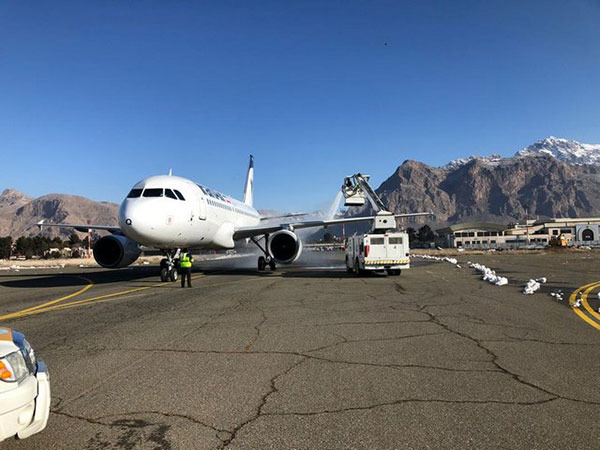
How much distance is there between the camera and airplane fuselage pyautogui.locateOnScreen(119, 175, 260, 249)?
15.7 metres

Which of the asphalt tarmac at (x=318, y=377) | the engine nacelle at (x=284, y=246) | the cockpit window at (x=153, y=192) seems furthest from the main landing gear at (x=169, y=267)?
the asphalt tarmac at (x=318, y=377)

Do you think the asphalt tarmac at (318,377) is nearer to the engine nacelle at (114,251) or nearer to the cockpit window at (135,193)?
the cockpit window at (135,193)

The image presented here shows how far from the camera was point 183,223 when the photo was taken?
17.7 meters

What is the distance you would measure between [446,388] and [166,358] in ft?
11.6

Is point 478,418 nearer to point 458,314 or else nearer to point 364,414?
point 364,414

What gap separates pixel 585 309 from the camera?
10453mm

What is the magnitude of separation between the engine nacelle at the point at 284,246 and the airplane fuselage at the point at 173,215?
251 cm

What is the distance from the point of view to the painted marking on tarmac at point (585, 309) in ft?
29.0

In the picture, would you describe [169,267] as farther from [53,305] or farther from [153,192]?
[53,305]

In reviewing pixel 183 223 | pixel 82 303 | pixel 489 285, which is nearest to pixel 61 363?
pixel 82 303

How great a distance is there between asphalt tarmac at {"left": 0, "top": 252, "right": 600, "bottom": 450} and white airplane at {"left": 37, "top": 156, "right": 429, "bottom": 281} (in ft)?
18.4

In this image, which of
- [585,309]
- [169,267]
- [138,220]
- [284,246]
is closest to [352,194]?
[284,246]

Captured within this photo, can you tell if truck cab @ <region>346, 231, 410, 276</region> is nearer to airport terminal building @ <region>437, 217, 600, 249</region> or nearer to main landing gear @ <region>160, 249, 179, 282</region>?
main landing gear @ <region>160, 249, 179, 282</region>

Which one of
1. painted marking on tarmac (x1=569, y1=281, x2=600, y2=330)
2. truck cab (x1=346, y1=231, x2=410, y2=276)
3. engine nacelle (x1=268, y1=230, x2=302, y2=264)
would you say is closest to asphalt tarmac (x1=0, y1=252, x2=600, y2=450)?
painted marking on tarmac (x1=569, y1=281, x2=600, y2=330)
